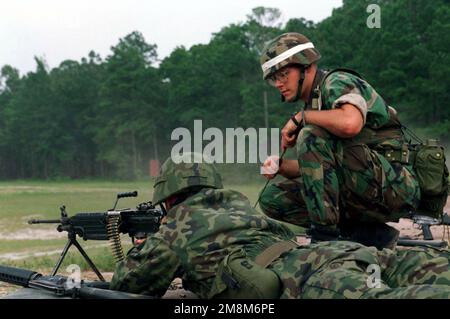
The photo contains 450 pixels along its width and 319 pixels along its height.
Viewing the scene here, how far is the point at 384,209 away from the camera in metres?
4.16

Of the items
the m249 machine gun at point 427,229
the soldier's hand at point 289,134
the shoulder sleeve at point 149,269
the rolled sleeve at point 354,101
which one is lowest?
the m249 machine gun at point 427,229

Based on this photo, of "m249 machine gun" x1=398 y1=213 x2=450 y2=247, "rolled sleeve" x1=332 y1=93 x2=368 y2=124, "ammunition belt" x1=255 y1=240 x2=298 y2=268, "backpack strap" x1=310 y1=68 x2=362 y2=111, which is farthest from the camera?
"m249 machine gun" x1=398 y1=213 x2=450 y2=247

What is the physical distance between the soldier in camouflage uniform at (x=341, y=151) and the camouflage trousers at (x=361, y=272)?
68 centimetres

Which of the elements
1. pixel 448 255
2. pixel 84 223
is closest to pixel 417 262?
pixel 448 255

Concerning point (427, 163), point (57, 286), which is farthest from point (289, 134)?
point (57, 286)

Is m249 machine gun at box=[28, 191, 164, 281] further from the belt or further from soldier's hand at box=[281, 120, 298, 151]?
the belt

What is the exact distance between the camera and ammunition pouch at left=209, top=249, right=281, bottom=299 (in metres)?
3.09

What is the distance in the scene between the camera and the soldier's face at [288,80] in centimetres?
418

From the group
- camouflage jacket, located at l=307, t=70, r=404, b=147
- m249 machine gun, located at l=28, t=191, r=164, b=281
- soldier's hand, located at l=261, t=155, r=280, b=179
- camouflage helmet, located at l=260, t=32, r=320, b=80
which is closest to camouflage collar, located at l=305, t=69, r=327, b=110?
camouflage jacket, located at l=307, t=70, r=404, b=147

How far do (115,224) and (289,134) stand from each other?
1.85 m

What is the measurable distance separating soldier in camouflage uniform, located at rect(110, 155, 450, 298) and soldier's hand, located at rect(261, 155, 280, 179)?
70cm

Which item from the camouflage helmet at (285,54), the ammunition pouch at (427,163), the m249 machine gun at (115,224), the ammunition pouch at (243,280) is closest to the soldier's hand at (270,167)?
the camouflage helmet at (285,54)

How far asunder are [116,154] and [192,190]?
160 ft

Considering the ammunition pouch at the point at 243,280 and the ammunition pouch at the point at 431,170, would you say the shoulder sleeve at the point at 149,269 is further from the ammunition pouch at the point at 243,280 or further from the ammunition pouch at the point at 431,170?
the ammunition pouch at the point at 431,170
